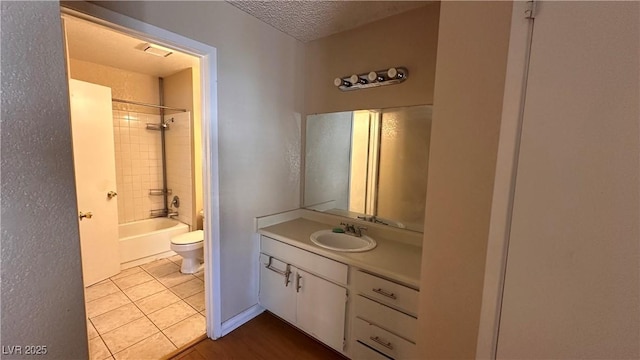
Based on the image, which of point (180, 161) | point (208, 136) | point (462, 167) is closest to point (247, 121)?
point (208, 136)

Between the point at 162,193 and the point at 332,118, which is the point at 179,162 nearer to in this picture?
the point at 162,193

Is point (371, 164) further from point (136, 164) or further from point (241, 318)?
point (136, 164)

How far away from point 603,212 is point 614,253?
0.31 ft

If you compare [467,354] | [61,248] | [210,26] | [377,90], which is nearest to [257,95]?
[210,26]

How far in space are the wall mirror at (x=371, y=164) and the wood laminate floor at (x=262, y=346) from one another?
1.02 meters

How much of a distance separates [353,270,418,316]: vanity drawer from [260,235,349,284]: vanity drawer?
0.11 m

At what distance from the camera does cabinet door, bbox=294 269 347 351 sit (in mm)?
1680

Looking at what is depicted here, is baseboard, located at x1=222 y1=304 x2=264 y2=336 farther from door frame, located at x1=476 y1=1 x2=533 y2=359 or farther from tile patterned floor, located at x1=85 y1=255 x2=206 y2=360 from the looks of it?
door frame, located at x1=476 y1=1 x2=533 y2=359

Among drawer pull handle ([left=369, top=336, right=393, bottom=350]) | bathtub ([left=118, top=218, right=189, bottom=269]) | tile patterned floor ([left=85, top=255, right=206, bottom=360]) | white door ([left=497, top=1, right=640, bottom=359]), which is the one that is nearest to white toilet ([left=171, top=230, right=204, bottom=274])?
Result: tile patterned floor ([left=85, top=255, right=206, bottom=360])

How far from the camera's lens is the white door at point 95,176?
2.52 m

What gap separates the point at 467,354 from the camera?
2.94 feet

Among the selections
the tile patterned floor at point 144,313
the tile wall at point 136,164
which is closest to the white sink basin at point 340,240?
the tile patterned floor at point 144,313

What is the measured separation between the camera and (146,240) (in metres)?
3.22

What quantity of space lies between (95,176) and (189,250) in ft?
3.92
